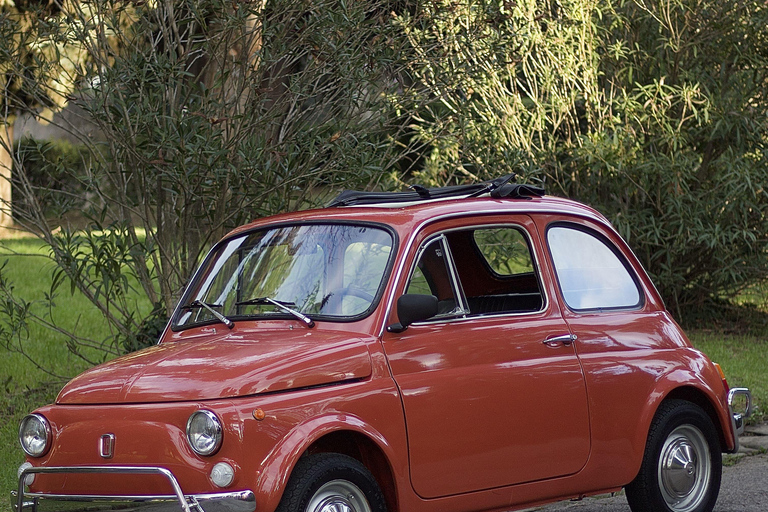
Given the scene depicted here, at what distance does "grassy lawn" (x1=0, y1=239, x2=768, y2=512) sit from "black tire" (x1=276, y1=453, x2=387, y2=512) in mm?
2751

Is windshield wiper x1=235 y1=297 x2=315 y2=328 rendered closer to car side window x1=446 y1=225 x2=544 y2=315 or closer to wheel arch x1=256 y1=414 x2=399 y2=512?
wheel arch x1=256 y1=414 x2=399 y2=512

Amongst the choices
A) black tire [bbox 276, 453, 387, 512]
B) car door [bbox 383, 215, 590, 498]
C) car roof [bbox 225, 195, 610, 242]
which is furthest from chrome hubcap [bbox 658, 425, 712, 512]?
black tire [bbox 276, 453, 387, 512]

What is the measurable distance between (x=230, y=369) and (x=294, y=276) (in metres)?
0.95

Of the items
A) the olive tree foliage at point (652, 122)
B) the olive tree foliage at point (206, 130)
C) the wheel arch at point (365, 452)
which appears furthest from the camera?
the olive tree foliage at point (652, 122)

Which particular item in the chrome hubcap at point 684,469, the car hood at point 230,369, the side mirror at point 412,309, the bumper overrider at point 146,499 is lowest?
the chrome hubcap at point 684,469

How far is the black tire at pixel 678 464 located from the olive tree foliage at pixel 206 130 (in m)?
3.47

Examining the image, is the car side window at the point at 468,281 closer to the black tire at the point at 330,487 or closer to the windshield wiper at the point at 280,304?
the windshield wiper at the point at 280,304

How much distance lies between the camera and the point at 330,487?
181 inches

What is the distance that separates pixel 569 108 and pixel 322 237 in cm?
816

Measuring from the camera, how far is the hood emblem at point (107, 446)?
178 inches

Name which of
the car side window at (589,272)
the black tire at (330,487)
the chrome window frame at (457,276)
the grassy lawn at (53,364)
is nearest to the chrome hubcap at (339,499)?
the black tire at (330,487)

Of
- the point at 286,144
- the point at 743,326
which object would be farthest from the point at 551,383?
the point at 743,326

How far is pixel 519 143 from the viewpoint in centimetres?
1285

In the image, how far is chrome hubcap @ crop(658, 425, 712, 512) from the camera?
238 inches
